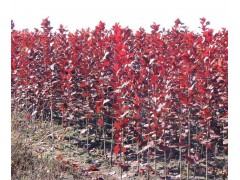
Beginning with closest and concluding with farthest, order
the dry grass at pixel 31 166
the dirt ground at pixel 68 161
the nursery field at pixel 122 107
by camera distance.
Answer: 1. the dry grass at pixel 31 166
2. the nursery field at pixel 122 107
3. the dirt ground at pixel 68 161

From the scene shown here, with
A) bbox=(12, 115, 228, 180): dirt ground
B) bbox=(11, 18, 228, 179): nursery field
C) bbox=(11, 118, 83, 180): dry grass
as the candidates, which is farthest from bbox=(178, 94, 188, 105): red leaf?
bbox=(11, 118, 83, 180): dry grass

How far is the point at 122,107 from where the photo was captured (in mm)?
4922

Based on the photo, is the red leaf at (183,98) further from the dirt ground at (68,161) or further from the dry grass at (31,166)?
the dry grass at (31,166)

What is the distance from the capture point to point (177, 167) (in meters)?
5.49

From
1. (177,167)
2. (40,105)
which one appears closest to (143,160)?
(177,167)

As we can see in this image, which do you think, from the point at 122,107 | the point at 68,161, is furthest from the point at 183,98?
the point at 68,161

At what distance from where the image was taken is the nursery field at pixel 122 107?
4867 mm

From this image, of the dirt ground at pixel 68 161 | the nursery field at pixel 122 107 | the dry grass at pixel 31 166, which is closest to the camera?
the dry grass at pixel 31 166

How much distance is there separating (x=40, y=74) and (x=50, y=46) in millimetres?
566

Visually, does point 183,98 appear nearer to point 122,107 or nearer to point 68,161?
point 122,107

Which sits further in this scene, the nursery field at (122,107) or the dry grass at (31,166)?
the nursery field at (122,107)

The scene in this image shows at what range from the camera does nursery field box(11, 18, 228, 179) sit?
4.87 m

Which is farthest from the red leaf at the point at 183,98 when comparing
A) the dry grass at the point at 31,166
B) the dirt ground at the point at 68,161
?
the dry grass at the point at 31,166

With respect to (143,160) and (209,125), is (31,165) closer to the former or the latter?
(143,160)
